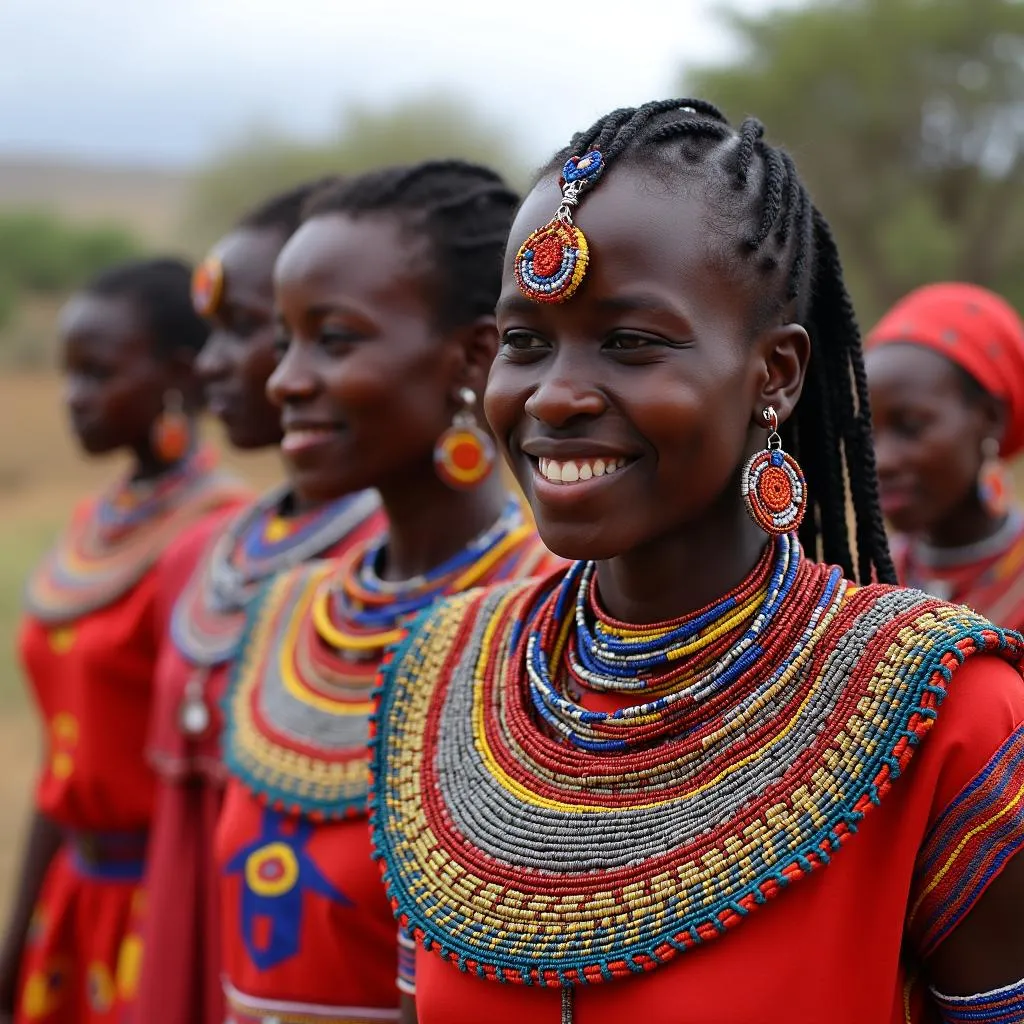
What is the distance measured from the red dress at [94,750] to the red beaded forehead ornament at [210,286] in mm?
797

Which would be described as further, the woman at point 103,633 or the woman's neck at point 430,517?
the woman at point 103,633

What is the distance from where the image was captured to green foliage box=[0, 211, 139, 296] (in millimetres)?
30734

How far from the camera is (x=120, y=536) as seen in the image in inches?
171

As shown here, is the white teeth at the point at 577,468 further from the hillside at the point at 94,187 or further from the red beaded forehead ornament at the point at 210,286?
the hillside at the point at 94,187

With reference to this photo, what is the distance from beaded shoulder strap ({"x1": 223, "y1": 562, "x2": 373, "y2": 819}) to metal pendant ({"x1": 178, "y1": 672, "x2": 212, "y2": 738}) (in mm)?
454

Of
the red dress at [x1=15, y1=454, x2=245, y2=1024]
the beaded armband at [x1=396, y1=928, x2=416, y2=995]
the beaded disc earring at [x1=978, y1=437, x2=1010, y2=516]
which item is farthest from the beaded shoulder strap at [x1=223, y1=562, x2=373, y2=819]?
the beaded disc earring at [x1=978, y1=437, x2=1010, y2=516]

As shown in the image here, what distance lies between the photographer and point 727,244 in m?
1.76

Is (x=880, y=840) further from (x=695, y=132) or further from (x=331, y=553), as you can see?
(x=331, y=553)

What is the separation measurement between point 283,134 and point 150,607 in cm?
2772

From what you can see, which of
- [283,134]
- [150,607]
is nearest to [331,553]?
[150,607]

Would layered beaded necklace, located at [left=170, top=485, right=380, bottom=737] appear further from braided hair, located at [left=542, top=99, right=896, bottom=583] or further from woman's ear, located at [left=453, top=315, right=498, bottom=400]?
braided hair, located at [left=542, top=99, right=896, bottom=583]

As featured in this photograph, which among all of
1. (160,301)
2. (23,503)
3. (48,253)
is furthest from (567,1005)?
(48,253)

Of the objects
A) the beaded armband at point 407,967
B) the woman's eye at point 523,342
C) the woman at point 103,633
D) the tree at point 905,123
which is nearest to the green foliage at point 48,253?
the tree at point 905,123

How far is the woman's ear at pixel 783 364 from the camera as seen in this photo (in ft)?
5.91
